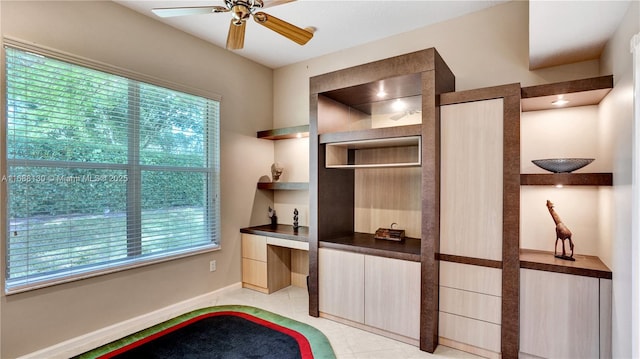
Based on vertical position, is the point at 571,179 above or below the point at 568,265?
above

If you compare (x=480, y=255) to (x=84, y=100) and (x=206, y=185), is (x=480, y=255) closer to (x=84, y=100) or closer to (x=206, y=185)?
(x=206, y=185)

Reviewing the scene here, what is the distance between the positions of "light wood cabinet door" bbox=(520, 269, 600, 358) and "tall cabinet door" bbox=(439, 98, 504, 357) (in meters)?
0.18

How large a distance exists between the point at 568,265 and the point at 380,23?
265cm

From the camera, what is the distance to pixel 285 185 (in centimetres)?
395

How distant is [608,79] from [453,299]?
6.31ft

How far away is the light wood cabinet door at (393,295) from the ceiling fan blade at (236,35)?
2091 millimetres

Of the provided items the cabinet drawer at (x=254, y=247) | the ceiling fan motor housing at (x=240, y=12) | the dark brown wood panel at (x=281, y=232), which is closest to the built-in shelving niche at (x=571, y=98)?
the ceiling fan motor housing at (x=240, y=12)

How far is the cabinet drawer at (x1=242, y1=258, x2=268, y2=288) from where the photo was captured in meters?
3.80

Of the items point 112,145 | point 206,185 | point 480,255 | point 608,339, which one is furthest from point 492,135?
point 112,145

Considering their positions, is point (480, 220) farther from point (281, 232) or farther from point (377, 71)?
point (281, 232)

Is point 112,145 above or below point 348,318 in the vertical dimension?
above

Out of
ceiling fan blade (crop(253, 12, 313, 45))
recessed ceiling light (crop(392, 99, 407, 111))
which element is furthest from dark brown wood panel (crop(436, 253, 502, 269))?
ceiling fan blade (crop(253, 12, 313, 45))

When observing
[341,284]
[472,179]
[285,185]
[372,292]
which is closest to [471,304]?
[372,292]

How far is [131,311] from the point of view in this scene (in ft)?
9.54
